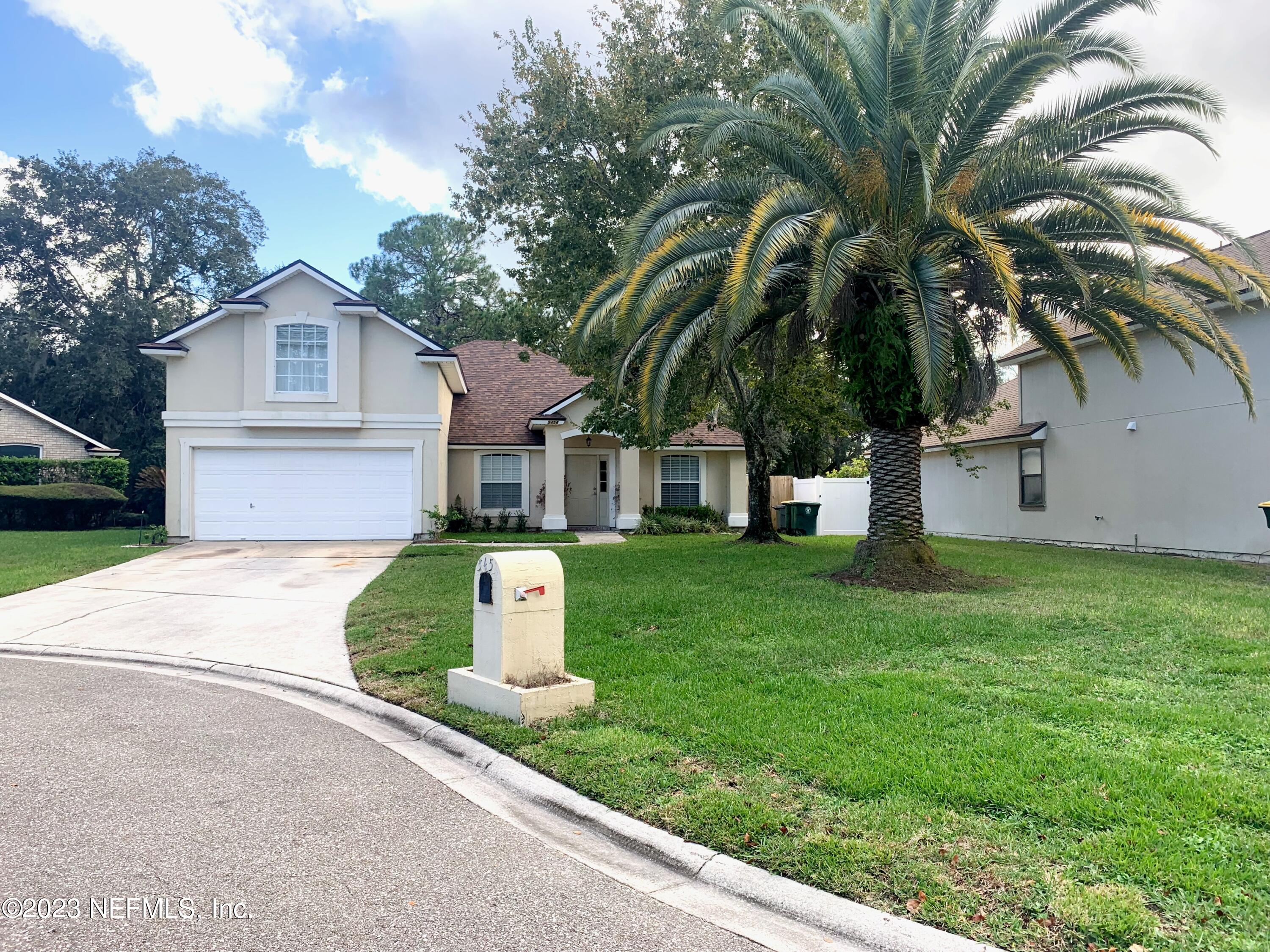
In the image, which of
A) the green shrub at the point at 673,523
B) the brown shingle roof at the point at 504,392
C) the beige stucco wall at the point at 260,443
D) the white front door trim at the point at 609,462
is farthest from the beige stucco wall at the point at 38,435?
the green shrub at the point at 673,523

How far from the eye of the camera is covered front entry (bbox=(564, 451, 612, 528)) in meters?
25.6

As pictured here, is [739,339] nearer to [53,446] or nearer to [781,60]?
[781,60]

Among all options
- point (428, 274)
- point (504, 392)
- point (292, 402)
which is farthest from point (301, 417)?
point (428, 274)

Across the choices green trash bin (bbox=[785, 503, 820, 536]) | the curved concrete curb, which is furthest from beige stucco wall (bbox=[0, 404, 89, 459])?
the curved concrete curb

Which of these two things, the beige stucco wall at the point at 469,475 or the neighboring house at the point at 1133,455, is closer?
the neighboring house at the point at 1133,455

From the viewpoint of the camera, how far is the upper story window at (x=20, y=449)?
29.0 m

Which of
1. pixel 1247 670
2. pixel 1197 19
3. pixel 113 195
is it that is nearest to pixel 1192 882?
pixel 1247 670

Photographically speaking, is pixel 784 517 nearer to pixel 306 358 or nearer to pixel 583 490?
pixel 583 490

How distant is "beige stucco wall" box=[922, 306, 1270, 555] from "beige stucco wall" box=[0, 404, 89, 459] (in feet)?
97.8

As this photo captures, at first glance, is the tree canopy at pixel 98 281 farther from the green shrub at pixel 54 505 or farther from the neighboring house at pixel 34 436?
the green shrub at pixel 54 505

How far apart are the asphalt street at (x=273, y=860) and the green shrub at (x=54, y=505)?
2268cm

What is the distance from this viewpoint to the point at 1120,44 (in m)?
10.6

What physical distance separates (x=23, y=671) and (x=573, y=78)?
1345cm

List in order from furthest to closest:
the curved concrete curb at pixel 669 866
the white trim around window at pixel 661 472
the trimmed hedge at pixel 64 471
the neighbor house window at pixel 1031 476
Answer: the trimmed hedge at pixel 64 471 < the white trim around window at pixel 661 472 < the neighbor house window at pixel 1031 476 < the curved concrete curb at pixel 669 866
